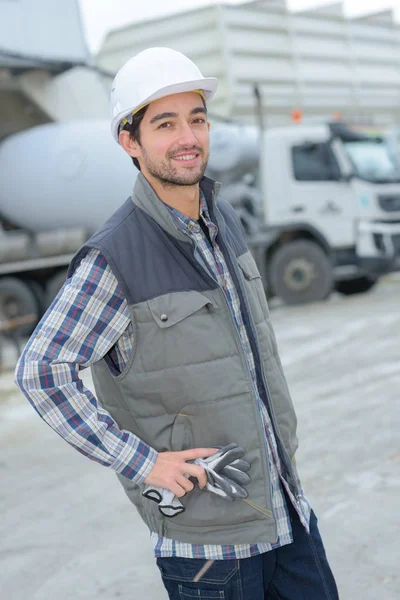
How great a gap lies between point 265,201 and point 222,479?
8.94m

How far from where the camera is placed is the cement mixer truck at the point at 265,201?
969 centimetres

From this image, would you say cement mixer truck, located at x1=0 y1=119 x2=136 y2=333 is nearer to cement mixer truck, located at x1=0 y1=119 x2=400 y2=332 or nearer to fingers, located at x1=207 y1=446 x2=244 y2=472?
cement mixer truck, located at x1=0 y1=119 x2=400 y2=332

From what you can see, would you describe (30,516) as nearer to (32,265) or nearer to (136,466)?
(136,466)

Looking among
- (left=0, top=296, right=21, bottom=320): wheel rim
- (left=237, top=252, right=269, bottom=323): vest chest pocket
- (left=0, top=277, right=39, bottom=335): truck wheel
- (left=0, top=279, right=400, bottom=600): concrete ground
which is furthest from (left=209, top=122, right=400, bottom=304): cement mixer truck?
(left=237, top=252, right=269, bottom=323): vest chest pocket

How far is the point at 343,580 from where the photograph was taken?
308cm

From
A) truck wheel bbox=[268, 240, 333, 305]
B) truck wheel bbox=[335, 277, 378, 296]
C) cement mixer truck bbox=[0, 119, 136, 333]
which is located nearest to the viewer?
cement mixer truck bbox=[0, 119, 136, 333]

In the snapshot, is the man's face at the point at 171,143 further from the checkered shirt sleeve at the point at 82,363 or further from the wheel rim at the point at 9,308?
the wheel rim at the point at 9,308

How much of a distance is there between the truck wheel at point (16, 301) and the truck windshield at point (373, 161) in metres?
4.22

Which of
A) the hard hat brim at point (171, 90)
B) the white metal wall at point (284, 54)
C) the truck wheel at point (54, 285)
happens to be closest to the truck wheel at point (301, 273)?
the truck wheel at point (54, 285)

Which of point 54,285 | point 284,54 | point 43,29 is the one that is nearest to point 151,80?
point 54,285

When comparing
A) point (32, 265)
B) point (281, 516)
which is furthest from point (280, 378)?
point (32, 265)

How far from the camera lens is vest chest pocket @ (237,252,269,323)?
1979 mm

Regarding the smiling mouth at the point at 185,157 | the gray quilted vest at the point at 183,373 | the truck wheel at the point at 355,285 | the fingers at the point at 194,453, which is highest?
the smiling mouth at the point at 185,157

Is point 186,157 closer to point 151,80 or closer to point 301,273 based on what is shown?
point 151,80
